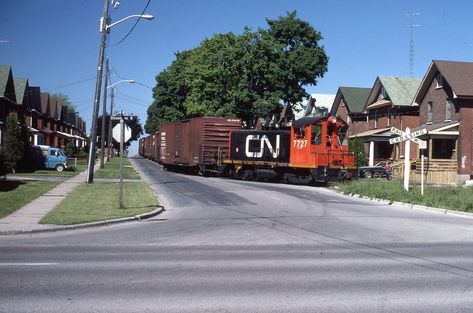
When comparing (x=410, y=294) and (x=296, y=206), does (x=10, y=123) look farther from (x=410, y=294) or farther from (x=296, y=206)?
(x=410, y=294)

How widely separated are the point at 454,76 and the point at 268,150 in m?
15.5

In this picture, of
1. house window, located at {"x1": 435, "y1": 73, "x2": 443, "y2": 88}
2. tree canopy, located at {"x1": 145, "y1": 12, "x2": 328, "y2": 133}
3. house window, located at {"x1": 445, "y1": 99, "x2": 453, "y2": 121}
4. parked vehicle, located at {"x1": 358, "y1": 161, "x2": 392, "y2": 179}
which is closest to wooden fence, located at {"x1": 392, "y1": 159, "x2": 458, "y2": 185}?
parked vehicle, located at {"x1": 358, "y1": 161, "x2": 392, "y2": 179}

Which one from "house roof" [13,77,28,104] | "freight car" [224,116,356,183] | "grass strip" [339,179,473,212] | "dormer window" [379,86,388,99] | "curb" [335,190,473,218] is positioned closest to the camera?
"curb" [335,190,473,218]

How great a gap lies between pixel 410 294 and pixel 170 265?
12.2 feet

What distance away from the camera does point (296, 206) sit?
19.7 m

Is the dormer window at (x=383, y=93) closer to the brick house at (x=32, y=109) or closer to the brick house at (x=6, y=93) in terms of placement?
the brick house at (x=32, y=109)

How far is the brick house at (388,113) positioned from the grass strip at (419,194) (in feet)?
72.1

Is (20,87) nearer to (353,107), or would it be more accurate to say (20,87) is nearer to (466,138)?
(353,107)

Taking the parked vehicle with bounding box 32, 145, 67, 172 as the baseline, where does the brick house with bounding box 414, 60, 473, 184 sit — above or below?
above

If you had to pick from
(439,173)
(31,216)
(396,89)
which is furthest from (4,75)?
(31,216)

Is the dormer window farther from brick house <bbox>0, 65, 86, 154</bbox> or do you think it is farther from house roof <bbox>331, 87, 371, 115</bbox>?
brick house <bbox>0, 65, 86, 154</bbox>

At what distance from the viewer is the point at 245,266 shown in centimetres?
904

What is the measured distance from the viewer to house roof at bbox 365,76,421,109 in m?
49.1

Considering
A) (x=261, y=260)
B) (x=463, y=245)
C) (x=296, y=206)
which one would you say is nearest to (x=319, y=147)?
(x=296, y=206)
